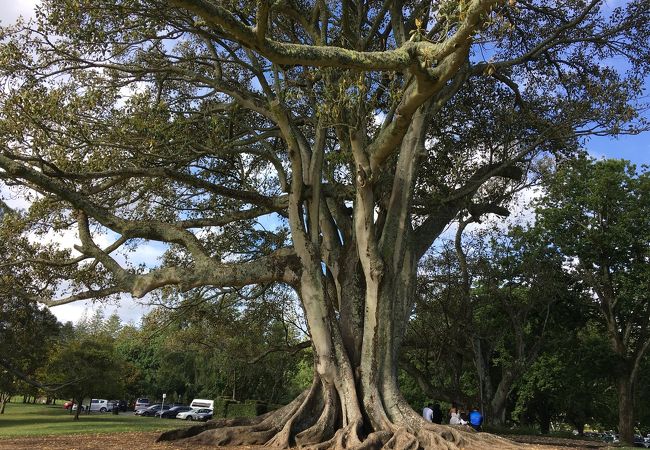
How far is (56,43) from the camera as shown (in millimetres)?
12375

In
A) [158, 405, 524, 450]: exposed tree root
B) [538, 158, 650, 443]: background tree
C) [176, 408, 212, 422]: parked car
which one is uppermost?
[538, 158, 650, 443]: background tree

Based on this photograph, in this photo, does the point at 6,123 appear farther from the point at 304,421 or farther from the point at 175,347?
the point at 175,347

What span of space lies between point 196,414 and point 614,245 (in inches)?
1396

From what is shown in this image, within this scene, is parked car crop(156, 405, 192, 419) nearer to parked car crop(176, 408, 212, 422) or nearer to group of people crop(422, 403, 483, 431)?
parked car crop(176, 408, 212, 422)

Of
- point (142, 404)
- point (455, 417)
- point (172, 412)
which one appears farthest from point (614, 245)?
point (142, 404)

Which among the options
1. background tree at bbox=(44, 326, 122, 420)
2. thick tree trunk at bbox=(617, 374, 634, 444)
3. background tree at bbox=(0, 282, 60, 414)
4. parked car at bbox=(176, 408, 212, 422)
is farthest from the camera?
parked car at bbox=(176, 408, 212, 422)

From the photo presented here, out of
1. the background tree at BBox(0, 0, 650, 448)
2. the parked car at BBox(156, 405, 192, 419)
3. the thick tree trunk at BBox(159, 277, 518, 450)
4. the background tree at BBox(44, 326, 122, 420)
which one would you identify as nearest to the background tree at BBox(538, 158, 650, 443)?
the background tree at BBox(0, 0, 650, 448)

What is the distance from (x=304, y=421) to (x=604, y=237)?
1757cm

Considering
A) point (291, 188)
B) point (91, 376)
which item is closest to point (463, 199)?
point (291, 188)

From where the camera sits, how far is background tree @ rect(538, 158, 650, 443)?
23.6 m

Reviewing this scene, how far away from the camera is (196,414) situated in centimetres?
4700

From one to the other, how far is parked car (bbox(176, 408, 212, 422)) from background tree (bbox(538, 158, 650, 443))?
3222 centimetres

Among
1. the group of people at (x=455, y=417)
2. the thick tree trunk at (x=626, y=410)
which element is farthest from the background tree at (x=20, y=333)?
the thick tree trunk at (x=626, y=410)

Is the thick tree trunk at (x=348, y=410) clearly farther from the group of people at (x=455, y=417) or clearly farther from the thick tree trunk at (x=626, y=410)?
the thick tree trunk at (x=626, y=410)
